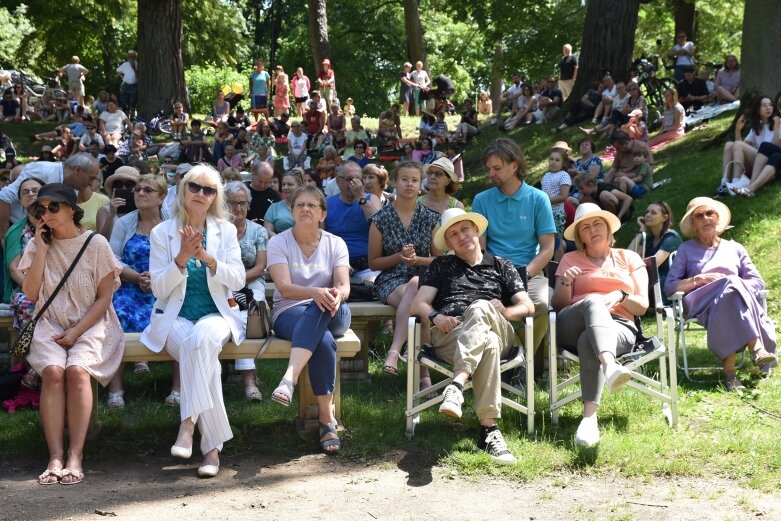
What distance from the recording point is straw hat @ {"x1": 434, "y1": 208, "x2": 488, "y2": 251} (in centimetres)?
627

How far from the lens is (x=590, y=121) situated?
17.8 metres

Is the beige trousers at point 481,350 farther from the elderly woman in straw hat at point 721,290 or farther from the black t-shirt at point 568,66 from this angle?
the black t-shirt at point 568,66

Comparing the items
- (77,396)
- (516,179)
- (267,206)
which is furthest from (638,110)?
(77,396)

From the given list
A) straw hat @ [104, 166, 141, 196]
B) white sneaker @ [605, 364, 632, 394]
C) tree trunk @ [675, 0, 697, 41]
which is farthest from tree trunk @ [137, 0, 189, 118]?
white sneaker @ [605, 364, 632, 394]

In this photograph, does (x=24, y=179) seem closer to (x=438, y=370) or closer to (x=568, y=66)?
(x=438, y=370)

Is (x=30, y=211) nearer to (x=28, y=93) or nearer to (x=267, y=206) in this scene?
(x=267, y=206)

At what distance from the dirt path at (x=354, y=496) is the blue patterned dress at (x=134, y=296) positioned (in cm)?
136

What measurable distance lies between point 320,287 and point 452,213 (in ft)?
3.24

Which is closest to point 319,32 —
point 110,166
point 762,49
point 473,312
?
point 110,166

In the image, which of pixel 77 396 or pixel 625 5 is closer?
pixel 77 396

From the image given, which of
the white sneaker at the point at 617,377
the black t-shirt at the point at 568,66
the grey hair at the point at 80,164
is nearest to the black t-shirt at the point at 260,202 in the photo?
the grey hair at the point at 80,164

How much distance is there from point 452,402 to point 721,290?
2.45m

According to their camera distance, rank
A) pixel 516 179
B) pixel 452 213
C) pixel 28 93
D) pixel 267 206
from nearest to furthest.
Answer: pixel 452 213 → pixel 516 179 → pixel 267 206 → pixel 28 93

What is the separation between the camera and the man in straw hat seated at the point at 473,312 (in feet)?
18.6
